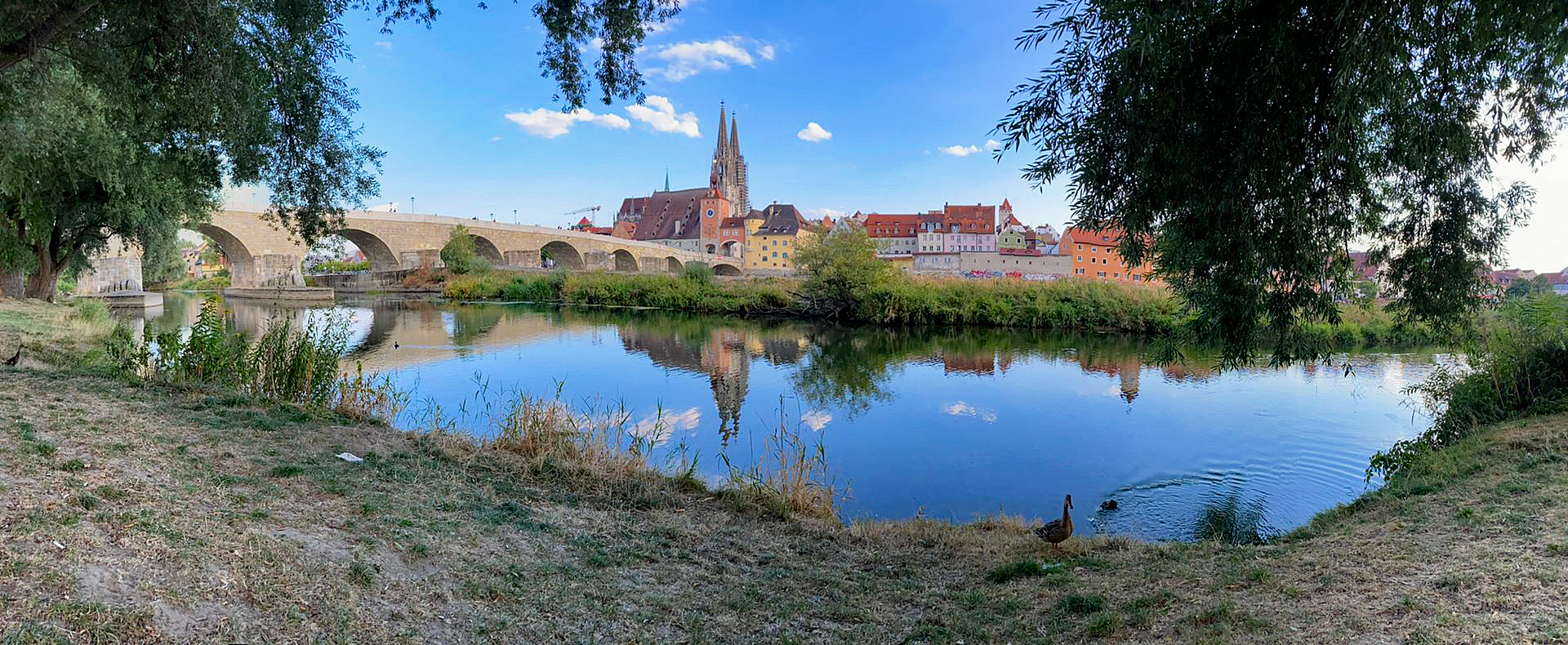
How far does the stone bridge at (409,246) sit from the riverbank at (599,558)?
38034mm

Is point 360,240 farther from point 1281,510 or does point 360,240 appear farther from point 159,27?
point 1281,510

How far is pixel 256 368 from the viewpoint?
8031 millimetres

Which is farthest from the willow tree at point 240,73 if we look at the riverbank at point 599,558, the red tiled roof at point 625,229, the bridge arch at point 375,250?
the red tiled roof at point 625,229

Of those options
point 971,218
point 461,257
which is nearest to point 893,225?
point 971,218

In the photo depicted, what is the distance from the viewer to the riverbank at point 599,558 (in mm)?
2762

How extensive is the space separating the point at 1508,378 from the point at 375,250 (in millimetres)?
57533

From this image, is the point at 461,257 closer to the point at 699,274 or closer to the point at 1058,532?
the point at 699,274

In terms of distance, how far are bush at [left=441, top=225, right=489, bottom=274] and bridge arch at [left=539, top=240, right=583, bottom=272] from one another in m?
9.55

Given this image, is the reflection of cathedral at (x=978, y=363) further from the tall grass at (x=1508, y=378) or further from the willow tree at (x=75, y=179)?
the willow tree at (x=75, y=179)

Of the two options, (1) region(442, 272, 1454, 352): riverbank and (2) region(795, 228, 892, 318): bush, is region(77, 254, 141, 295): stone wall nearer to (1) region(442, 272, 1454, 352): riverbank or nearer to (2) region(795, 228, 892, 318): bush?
(1) region(442, 272, 1454, 352): riverbank

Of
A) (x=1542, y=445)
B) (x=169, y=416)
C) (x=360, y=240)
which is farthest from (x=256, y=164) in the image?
(x=360, y=240)

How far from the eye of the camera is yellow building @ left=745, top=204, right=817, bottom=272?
8818cm

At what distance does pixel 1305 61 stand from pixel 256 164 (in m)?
8.69

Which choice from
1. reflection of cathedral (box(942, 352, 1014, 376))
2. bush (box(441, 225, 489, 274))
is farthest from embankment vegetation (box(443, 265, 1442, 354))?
bush (box(441, 225, 489, 274))
